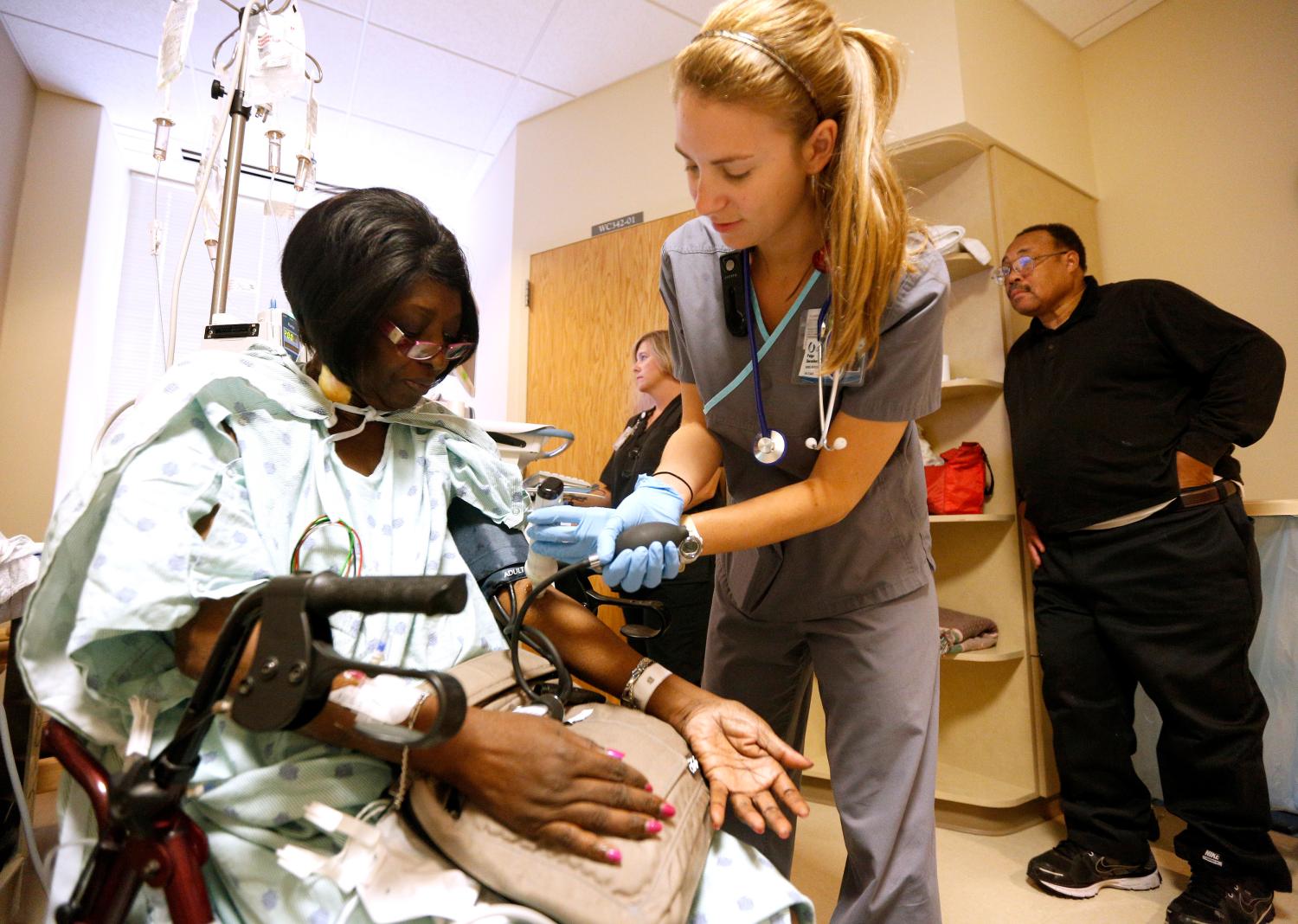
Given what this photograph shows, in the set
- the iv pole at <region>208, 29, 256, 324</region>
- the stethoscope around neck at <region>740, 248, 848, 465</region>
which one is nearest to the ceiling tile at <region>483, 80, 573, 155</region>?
the iv pole at <region>208, 29, 256, 324</region>

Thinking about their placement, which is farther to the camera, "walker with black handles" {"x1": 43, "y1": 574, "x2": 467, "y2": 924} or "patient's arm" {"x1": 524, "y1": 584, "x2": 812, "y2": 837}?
"patient's arm" {"x1": 524, "y1": 584, "x2": 812, "y2": 837}

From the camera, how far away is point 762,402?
43.1 inches

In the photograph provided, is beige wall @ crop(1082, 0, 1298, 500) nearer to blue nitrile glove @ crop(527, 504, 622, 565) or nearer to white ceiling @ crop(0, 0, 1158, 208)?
white ceiling @ crop(0, 0, 1158, 208)

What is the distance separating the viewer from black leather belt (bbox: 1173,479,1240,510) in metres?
1.85

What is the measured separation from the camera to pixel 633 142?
3051 mm

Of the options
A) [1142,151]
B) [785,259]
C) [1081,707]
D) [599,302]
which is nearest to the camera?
[785,259]

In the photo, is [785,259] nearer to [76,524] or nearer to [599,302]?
[76,524]

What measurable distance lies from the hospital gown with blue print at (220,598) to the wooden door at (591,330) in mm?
2015

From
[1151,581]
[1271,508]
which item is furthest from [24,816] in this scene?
[1271,508]

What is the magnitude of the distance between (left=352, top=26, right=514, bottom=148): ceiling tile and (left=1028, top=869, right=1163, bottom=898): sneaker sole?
341 centimetres

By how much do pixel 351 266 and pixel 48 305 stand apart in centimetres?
323

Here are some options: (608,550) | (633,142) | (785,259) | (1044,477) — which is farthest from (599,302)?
(608,550)

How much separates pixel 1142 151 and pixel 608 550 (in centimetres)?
293

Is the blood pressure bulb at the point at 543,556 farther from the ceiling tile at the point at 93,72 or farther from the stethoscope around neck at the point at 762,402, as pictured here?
the ceiling tile at the point at 93,72
